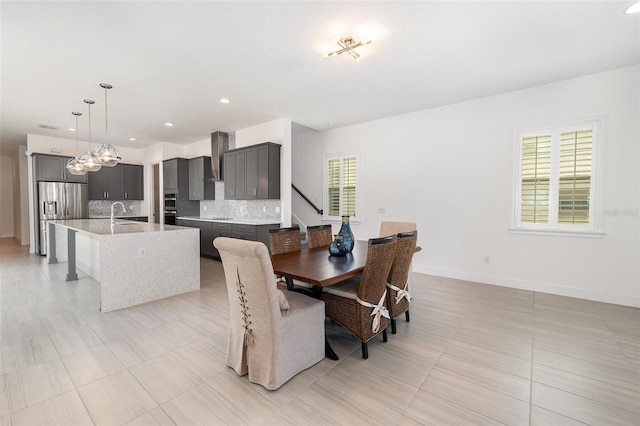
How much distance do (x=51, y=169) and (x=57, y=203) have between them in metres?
0.80

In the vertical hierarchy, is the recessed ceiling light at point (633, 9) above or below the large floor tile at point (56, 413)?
above

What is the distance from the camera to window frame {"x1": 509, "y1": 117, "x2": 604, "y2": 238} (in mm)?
3473

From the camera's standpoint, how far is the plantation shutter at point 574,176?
3564mm

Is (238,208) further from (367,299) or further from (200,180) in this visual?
(367,299)

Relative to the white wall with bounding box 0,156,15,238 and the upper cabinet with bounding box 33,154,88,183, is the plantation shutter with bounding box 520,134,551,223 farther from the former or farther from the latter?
the white wall with bounding box 0,156,15,238

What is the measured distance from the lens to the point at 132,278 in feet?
11.0

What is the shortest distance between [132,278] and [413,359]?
10.7 feet

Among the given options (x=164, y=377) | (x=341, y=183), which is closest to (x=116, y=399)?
(x=164, y=377)

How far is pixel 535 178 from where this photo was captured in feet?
12.8

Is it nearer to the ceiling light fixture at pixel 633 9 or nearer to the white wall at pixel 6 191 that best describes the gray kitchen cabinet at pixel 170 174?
the white wall at pixel 6 191

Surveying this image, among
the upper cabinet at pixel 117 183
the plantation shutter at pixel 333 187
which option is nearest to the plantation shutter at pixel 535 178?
the plantation shutter at pixel 333 187

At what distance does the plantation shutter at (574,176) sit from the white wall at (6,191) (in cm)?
1433

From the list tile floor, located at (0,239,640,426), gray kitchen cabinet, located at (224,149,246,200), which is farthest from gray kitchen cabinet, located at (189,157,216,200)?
tile floor, located at (0,239,640,426)

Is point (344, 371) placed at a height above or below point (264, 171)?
below
